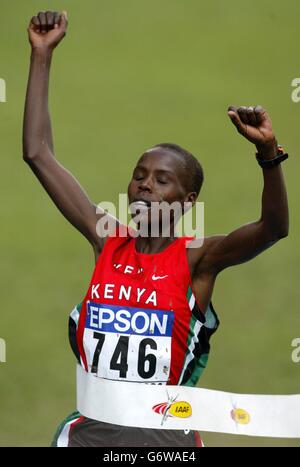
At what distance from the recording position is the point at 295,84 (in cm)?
1268

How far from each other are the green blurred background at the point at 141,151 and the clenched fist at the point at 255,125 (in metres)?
3.55

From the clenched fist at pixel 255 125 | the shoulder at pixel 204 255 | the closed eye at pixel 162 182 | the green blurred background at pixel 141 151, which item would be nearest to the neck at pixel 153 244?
the shoulder at pixel 204 255

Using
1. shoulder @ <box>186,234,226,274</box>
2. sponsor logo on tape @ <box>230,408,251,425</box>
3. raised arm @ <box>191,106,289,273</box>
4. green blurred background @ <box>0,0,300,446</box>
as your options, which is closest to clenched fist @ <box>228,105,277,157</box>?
A: raised arm @ <box>191,106,289,273</box>

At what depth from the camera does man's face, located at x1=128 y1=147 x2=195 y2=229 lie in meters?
4.27

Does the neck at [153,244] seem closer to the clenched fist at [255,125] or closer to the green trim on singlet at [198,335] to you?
the green trim on singlet at [198,335]

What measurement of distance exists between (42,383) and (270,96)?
575cm

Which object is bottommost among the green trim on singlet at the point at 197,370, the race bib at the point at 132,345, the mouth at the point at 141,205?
the green trim on singlet at the point at 197,370

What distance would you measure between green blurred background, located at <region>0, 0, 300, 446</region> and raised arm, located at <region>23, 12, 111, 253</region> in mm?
2947

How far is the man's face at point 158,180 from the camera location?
427 centimetres

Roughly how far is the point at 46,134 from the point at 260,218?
1.09 meters

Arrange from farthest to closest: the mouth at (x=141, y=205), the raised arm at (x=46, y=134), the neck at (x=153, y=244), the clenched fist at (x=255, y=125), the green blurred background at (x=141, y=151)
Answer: the green blurred background at (x=141, y=151)
the raised arm at (x=46, y=134)
the neck at (x=153, y=244)
the mouth at (x=141, y=205)
the clenched fist at (x=255, y=125)

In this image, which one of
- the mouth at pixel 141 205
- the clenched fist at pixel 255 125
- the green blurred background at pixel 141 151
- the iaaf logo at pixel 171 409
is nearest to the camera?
the clenched fist at pixel 255 125
